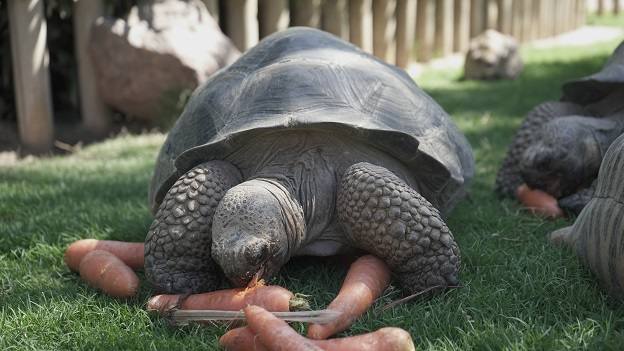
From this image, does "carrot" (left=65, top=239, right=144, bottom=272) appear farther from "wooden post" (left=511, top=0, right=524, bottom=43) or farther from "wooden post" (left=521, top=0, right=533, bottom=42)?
"wooden post" (left=521, top=0, right=533, bottom=42)

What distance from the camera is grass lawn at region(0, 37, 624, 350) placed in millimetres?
2264

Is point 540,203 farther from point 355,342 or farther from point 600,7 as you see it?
point 600,7

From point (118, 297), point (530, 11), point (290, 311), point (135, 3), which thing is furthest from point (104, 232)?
point (530, 11)

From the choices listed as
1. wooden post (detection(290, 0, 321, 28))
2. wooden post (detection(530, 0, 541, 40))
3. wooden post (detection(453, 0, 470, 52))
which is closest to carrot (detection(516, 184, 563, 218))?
wooden post (detection(290, 0, 321, 28))

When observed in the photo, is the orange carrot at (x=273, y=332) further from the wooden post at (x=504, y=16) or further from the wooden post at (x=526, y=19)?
the wooden post at (x=526, y=19)

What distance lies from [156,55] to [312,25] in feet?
5.82

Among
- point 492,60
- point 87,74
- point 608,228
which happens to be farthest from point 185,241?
point 492,60

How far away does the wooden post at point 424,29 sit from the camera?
8.47 m

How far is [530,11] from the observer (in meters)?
10.7

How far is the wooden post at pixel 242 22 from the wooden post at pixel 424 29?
8.46 feet

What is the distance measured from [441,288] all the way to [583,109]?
1832 millimetres

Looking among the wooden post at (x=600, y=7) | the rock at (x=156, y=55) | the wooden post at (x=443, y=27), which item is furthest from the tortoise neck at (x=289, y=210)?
the wooden post at (x=600, y=7)

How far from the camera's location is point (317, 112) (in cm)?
275

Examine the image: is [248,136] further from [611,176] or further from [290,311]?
[611,176]
